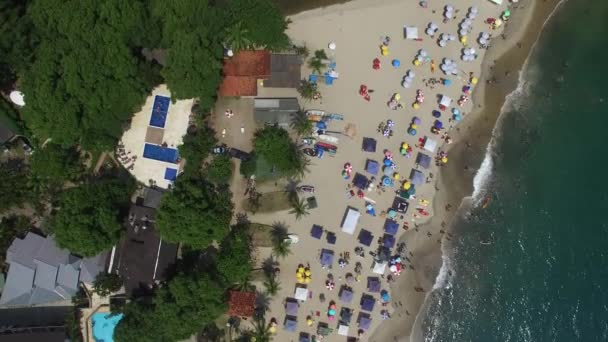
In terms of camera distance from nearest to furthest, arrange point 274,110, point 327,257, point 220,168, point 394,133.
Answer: point 220,168 < point 274,110 < point 327,257 < point 394,133

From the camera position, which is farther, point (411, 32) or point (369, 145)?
point (411, 32)

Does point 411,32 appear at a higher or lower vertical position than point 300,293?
higher

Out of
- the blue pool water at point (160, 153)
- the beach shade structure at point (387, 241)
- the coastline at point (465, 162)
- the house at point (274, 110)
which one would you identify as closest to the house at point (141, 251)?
the blue pool water at point (160, 153)

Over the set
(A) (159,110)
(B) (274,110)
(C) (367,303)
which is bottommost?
(C) (367,303)

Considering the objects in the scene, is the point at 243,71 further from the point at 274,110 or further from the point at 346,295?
the point at 346,295

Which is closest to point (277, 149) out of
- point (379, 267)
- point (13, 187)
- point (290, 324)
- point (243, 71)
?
point (243, 71)

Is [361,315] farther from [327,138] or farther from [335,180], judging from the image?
[327,138]

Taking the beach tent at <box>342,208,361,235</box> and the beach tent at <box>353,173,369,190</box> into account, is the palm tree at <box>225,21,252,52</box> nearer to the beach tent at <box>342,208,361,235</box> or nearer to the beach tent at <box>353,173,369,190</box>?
the beach tent at <box>353,173,369,190</box>
